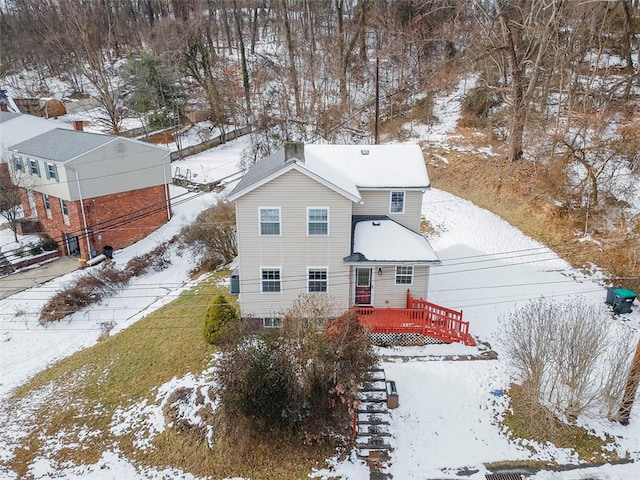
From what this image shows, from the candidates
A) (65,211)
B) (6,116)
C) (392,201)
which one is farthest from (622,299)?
(6,116)

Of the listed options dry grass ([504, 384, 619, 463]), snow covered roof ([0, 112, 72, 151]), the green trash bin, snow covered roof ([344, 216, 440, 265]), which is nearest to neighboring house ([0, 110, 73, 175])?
snow covered roof ([0, 112, 72, 151])

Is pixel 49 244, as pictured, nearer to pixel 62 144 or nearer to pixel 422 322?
pixel 62 144

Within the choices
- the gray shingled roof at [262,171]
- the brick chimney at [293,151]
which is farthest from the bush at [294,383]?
the brick chimney at [293,151]

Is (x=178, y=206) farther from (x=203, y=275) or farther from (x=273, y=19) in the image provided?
(x=273, y=19)

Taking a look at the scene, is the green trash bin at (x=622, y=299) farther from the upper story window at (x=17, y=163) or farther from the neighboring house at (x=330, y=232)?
the upper story window at (x=17, y=163)

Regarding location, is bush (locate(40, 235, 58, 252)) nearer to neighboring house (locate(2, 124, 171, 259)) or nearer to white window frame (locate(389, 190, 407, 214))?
neighboring house (locate(2, 124, 171, 259))

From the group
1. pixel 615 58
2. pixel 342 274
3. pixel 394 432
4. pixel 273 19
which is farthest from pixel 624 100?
pixel 273 19
